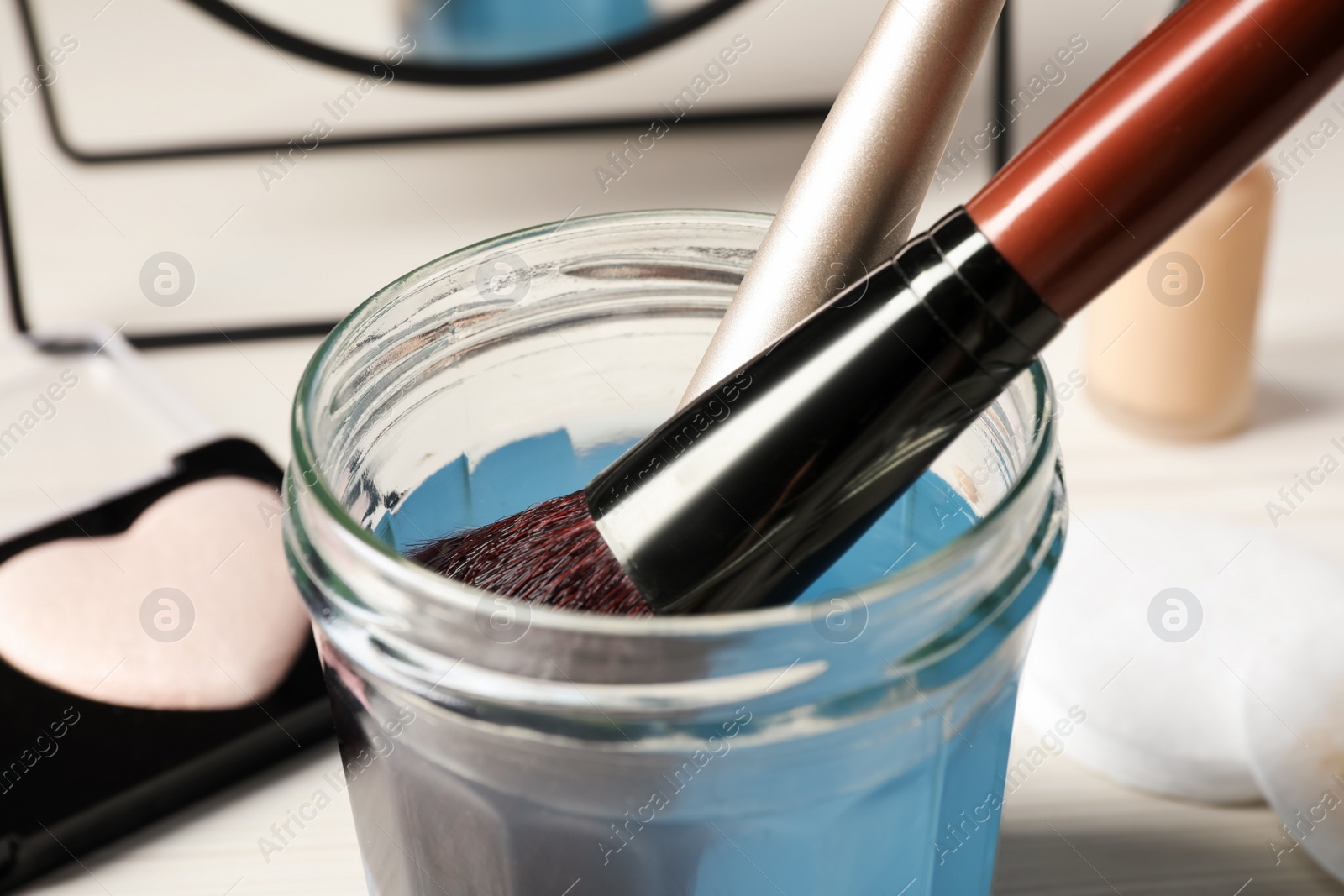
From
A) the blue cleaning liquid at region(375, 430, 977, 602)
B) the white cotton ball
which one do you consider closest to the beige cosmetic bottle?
the white cotton ball

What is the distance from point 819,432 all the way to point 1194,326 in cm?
36

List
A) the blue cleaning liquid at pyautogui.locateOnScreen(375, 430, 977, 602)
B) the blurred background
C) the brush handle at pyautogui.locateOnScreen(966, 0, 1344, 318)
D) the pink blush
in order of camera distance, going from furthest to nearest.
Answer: the blurred background < the pink blush < the blue cleaning liquid at pyautogui.locateOnScreen(375, 430, 977, 602) < the brush handle at pyautogui.locateOnScreen(966, 0, 1344, 318)

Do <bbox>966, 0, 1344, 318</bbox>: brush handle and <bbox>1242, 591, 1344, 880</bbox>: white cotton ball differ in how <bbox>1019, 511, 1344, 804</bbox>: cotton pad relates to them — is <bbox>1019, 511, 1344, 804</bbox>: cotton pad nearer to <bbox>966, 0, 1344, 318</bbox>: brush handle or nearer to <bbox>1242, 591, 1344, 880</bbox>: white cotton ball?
<bbox>1242, 591, 1344, 880</bbox>: white cotton ball

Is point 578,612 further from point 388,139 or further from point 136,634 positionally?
point 388,139

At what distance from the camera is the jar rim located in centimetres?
23

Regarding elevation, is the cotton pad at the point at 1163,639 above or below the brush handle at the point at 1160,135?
below

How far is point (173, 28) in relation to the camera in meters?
0.74

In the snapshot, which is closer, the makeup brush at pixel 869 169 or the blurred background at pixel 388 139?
the makeup brush at pixel 869 169

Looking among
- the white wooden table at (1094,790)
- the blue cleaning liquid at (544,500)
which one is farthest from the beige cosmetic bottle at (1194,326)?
the blue cleaning liquid at (544,500)

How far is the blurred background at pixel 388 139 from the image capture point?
0.70 meters

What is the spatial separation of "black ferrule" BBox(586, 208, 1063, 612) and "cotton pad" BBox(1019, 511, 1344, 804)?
206mm

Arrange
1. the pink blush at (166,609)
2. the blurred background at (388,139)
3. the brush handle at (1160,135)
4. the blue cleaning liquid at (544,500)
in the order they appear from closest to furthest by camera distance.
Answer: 1. the brush handle at (1160,135)
2. the blue cleaning liquid at (544,500)
3. the pink blush at (166,609)
4. the blurred background at (388,139)

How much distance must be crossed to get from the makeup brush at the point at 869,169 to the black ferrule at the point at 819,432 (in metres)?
0.02

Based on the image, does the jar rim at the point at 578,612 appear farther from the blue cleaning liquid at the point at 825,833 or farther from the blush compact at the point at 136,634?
Answer: the blush compact at the point at 136,634
